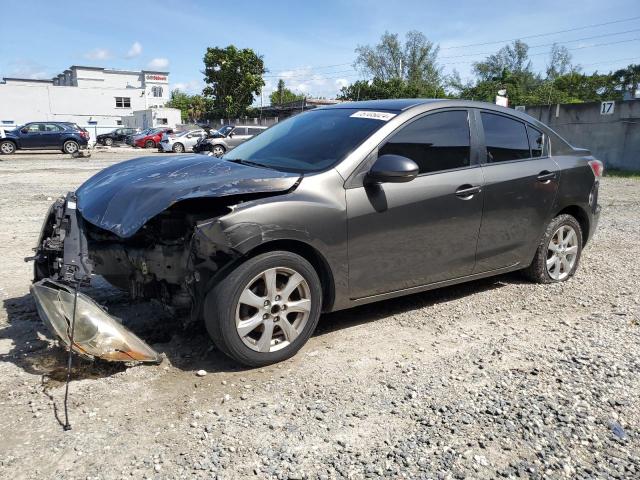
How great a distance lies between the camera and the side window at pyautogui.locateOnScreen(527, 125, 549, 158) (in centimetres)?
489

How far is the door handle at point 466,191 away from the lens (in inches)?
163

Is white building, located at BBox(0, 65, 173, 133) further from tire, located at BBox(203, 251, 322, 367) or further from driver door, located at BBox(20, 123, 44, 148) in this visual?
tire, located at BBox(203, 251, 322, 367)

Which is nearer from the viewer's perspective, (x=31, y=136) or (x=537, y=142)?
(x=537, y=142)

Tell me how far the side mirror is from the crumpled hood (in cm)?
54

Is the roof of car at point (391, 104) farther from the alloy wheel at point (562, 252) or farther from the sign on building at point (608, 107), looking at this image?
the sign on building at point (608, 107)

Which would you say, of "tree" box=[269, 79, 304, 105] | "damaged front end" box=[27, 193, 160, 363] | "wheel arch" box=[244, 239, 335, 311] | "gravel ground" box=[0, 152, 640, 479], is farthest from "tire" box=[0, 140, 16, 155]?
"tree" box=[269, 79, 304, 105]

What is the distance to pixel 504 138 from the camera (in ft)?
15.3

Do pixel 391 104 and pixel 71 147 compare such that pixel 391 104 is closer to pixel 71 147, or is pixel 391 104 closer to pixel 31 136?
pixel 71 147

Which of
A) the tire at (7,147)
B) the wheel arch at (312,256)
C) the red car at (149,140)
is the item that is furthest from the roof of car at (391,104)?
the red car at (149,140)

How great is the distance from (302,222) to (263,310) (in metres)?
0.59

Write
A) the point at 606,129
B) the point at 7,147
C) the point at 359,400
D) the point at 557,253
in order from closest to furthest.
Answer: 1. the point at 359,400
2. the point at 557,253
3. the point at 606,129
4. the point at 7,147

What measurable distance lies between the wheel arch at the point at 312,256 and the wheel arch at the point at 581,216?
8.84 feet

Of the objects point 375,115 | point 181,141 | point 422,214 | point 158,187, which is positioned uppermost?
point 375,115

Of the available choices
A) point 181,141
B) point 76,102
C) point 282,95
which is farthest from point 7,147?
point 282,95
